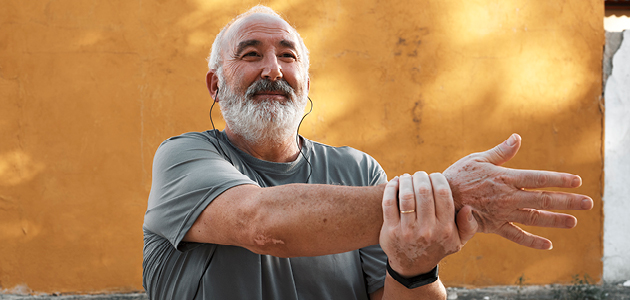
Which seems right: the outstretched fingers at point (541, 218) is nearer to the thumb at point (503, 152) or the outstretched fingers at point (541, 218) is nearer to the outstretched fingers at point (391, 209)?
the thumb at point (503, 152)

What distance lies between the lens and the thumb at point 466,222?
3.82 ft

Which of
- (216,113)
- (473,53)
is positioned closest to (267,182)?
(216,113)

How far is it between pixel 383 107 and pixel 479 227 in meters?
3.21

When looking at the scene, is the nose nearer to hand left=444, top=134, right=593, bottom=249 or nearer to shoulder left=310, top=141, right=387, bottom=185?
shoulder left=310, top=141, right=387, bottom=185

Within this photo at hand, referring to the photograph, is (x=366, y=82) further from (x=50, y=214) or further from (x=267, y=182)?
(x=50, y=214)

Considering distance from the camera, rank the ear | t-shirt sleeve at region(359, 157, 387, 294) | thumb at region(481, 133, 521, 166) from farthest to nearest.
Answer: the ear, t-shirt sleeve at region(359, 157, 387, 294), thumb at region(481, 133, 521, 166)

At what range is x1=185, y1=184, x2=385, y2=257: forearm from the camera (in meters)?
1.17

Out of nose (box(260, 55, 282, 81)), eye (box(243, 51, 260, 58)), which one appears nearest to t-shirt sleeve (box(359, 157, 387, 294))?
nose (box(260, 55, 282, 81))

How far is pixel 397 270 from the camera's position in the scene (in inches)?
53.6

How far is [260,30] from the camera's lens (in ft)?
6.73

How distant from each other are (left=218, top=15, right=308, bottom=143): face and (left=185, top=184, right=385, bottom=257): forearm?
0.77 meters

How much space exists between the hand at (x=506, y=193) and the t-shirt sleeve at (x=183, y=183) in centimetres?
63

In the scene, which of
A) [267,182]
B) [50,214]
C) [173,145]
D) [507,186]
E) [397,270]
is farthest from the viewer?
[50,214]

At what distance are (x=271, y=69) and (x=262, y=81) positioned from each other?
2.8 inches
